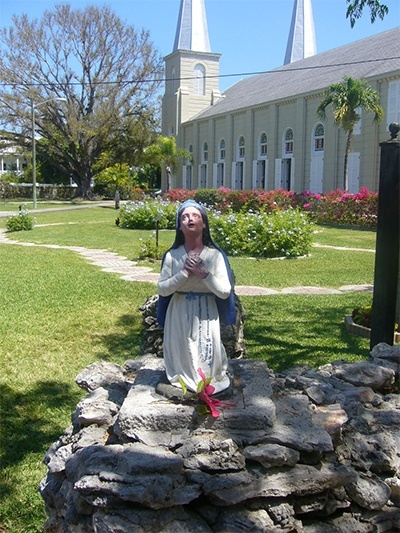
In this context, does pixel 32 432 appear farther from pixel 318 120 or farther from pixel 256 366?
pixel 318 120

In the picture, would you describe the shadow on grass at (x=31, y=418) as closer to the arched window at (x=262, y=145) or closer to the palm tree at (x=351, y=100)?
the palm tree at (x=351, y=100)

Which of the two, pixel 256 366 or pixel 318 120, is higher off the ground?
pixel 318 120

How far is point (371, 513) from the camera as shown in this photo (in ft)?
10.8

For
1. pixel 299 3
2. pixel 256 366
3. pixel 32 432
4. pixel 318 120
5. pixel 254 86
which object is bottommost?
pixel 32 432

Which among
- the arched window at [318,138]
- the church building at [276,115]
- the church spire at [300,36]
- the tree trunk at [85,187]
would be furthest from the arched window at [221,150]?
the church spire at [300,36]

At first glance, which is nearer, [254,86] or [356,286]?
[356,286]

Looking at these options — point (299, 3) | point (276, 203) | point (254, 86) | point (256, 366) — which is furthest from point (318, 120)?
point (256, 366)

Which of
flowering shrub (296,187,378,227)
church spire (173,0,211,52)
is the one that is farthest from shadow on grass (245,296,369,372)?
church spire (173,0,211,52)

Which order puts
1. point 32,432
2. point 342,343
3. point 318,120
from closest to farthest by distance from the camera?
1. point 32,432
2. point 342,343
3. point 318,120

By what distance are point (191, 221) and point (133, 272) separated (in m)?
8.15

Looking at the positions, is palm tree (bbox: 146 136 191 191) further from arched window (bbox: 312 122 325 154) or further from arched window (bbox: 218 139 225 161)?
arched window (bbox: 312 122 325 154)

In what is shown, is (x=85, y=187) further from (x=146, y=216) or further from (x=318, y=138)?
(x=146, y=216)

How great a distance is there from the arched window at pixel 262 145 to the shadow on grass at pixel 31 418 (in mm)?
36954

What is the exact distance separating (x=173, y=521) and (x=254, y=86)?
46179mm
